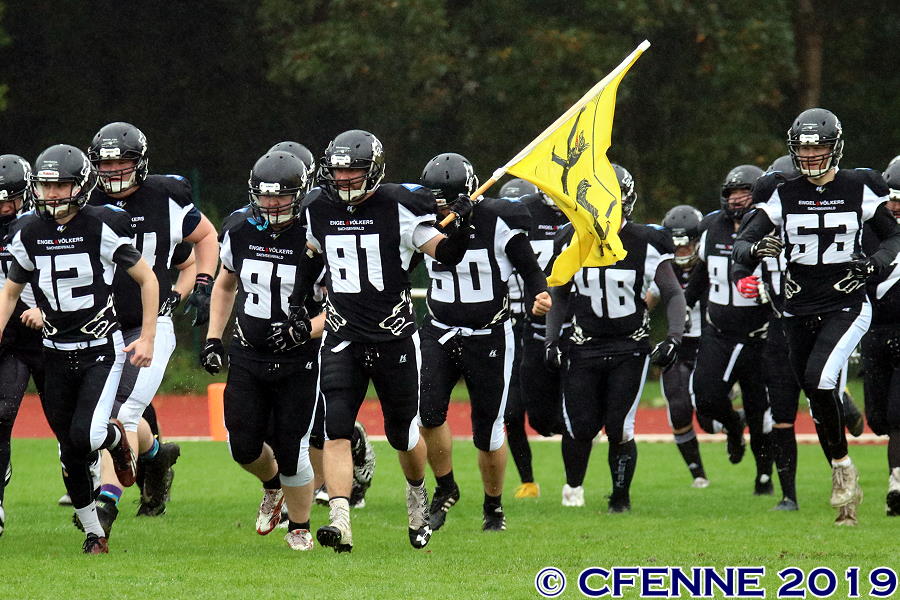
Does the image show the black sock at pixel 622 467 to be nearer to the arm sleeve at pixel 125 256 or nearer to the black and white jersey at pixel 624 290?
the black and white jersey at pixel 624 290

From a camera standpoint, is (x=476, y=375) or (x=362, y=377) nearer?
(x=362, y=377)

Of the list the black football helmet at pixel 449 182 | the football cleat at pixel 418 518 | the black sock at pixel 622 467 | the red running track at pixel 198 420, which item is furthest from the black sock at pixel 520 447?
the red running track at pixel 198 420

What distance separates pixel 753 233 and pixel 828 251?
427mm

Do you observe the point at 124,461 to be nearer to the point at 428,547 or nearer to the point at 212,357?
the point at 212,357

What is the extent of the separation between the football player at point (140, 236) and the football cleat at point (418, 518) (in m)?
1.56

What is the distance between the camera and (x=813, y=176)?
27.3ft

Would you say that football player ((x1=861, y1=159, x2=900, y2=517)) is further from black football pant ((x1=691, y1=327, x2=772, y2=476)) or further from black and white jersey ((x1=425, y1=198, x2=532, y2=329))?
black and white jersey ((x1=425, y1=198, x2=532, y2=329))

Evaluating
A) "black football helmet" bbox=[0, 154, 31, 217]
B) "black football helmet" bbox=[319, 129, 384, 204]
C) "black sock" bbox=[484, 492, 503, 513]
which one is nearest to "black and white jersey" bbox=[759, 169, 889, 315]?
"black sock" bbox=[484, 492, 503, 513]

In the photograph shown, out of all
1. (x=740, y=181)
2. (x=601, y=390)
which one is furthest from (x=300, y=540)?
(x=740, y=181)

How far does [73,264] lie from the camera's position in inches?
290

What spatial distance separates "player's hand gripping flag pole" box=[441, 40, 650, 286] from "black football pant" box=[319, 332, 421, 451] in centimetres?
112

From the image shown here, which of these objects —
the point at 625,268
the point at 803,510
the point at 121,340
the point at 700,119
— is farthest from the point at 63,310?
the point at 700,119

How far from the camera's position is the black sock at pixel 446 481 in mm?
8703

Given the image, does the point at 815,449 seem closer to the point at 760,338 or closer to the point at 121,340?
the point at 760,338
